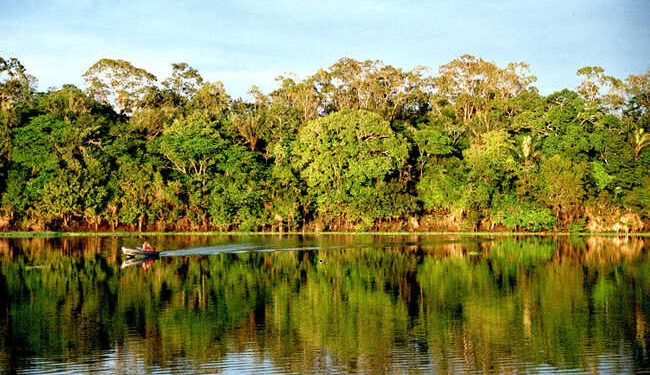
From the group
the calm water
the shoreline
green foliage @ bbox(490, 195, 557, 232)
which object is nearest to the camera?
the calm water

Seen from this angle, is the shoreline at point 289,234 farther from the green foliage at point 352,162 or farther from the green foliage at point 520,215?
the green foliage at point 352,162

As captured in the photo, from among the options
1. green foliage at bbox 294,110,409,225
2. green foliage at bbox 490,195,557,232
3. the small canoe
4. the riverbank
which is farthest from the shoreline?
the small canoe

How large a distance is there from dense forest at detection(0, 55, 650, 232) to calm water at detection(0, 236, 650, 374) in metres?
19.9

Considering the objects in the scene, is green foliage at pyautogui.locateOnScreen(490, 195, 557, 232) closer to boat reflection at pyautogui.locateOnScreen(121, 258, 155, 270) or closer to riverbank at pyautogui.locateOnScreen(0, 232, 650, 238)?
riverbank at pyautogui.locateOnScreen(0, 232, 650, 238)

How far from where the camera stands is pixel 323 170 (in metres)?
63.7

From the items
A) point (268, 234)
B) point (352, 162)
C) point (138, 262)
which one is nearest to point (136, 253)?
point (138, 262)

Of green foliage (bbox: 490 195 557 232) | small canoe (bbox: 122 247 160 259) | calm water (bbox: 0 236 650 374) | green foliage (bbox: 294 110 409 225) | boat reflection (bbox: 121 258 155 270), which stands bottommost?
calm water (bbox: 0 236 650 374)

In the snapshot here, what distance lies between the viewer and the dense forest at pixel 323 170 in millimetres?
60781

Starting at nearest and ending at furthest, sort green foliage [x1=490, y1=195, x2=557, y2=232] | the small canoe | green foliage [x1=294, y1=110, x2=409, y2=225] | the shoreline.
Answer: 1. the small canoe
2. the shoreline
3. green foliage [x1=490, y1=195, x2=557, y2=232]
4. green foliage [x1=294, y1=110, x2=409, y2=225]

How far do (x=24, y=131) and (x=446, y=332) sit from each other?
53920mm

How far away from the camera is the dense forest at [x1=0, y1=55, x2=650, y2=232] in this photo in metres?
60.8

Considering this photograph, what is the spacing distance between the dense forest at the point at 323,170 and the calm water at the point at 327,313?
19935 mm

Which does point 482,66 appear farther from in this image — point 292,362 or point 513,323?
point 292,362

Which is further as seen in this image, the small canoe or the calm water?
the small canoe
